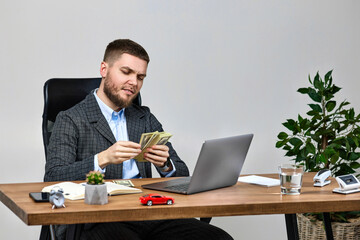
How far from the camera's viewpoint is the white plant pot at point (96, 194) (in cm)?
173

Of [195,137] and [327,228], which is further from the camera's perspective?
[195,137]

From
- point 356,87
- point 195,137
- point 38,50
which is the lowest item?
point 195,137

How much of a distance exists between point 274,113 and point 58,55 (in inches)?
62.5

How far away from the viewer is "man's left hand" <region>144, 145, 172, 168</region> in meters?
2.33

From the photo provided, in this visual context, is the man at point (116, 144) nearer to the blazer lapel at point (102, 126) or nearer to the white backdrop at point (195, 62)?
the blazer lapel at point (102, 126)

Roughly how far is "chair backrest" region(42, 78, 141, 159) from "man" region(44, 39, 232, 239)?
0.10m

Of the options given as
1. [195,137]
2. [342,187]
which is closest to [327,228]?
[342,187]

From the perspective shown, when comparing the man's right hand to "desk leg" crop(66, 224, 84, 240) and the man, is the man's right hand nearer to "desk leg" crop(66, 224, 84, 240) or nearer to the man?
the man

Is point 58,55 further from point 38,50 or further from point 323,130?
point 323,130

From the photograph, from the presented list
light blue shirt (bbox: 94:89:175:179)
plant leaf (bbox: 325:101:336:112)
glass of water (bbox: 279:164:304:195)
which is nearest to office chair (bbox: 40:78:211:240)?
light blue shirt (bbox: 94:89:175:179)

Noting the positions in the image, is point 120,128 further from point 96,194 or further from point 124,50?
point 96,194

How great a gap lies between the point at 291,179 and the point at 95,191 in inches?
27.1

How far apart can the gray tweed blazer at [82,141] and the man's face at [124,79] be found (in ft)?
0.31

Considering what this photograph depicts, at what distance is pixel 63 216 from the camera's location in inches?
63.8
